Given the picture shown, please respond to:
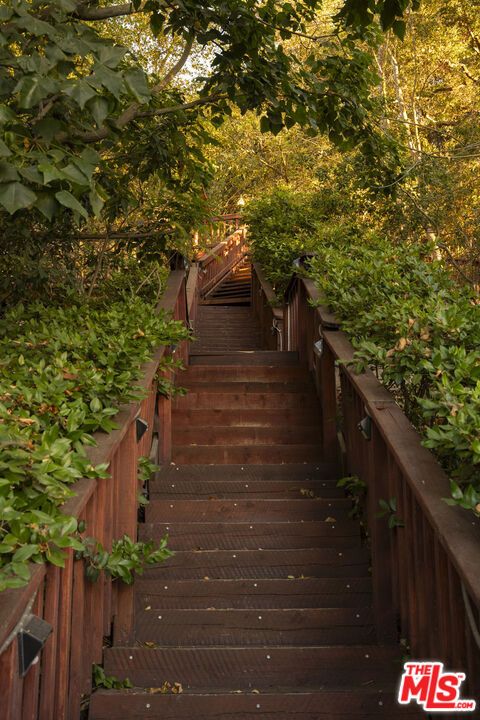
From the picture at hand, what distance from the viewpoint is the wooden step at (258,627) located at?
356 cm

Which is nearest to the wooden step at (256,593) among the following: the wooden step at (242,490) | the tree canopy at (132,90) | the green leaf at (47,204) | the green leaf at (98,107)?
the wooden step at (242,490)

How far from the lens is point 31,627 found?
1874 millimetres

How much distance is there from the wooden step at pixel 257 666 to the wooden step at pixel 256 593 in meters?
0.54

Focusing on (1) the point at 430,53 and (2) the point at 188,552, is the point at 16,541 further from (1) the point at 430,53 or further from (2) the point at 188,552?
(1) the point at 430,53

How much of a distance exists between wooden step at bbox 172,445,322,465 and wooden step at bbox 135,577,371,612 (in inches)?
69.7

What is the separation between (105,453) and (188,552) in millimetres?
1615

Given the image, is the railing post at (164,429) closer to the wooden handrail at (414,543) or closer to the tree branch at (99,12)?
the wooden handrail at (414,543)

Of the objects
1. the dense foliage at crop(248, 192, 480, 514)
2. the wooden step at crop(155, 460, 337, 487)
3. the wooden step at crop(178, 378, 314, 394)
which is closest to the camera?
the dense foliage at crop(248, 192, 480, 514)

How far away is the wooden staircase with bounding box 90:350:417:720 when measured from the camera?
2.95m

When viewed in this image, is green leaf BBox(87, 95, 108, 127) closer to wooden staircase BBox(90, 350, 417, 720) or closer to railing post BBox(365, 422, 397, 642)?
railing post BBox(365, 422, 397, 642)

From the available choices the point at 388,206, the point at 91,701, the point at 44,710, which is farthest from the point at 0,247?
the point at 388,206

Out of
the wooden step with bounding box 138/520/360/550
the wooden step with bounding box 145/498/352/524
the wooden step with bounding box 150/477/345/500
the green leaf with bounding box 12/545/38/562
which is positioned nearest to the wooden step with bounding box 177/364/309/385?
the wooden step with bounding box 150/477/345/500

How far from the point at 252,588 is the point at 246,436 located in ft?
7.14

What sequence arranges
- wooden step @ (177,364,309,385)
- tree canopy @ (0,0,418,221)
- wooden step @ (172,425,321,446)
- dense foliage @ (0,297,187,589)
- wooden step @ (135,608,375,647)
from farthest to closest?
wooden step @ (177,364,309,385), wooden step @ (172,425,321,446), wooden step @ (135,608,375,647), tree canopy @ (0,0,418,221), dense foliage @ (0,297,187,589)
